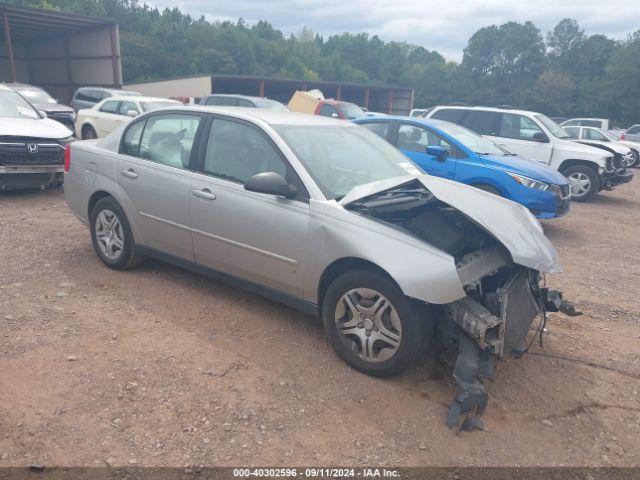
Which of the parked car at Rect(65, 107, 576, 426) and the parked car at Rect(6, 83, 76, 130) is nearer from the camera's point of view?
the parked car at Rect(65, 107, 576, 426)

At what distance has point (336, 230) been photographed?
3.43m

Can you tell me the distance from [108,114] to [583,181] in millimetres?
11607

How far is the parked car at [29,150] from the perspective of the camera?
745 cm

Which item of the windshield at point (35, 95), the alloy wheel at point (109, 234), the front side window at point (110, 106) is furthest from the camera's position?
the windshield at point (35, 95)

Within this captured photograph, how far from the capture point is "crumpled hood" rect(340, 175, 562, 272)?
10.5 feet

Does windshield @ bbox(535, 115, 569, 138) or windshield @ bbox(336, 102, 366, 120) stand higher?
windshield @ bbox(535, 115, 569, 138)

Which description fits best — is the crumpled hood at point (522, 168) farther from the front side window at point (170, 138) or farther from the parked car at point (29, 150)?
the parked car at point (29, 150)

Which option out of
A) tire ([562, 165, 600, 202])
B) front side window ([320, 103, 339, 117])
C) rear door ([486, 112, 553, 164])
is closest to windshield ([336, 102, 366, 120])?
front side window ([320, 103, 339, 117])

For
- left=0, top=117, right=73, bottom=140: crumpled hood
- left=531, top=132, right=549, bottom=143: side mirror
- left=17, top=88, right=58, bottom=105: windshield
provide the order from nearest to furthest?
1. left=0, top=117, right=73, bottom=140: crumpled hood
2. left=531, top=132, right=549, bottom=143: side mirror
3. left=17, top=88, right=58, bottom=105: windshield

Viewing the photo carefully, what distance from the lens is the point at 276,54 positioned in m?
74.0

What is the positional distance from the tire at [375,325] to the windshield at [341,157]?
2.32 feet

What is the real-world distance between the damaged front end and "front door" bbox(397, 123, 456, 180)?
3918 mm

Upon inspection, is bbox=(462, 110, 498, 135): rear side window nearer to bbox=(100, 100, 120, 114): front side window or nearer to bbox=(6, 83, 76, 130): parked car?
bbox=(100, 100, 120, 114): front side window

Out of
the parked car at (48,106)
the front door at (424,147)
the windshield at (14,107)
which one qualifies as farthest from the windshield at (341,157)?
the parked car at (48,106)
